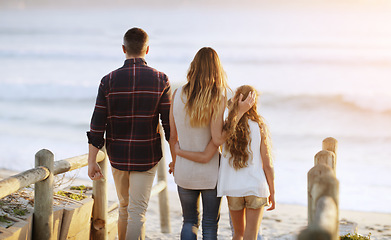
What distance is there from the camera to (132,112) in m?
3.40

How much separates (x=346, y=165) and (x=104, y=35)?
21399 mm

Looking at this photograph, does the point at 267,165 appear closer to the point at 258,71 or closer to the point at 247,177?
the point at 247,177

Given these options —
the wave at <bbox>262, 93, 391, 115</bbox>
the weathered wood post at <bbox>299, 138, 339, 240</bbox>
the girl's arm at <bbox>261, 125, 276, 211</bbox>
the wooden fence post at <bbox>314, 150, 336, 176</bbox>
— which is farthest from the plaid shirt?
the wave at <bbox>262, 93, 391, 115</bbox>

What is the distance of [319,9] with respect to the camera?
3103 centimetres

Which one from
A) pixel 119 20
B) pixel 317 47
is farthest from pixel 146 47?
pixel 119 20

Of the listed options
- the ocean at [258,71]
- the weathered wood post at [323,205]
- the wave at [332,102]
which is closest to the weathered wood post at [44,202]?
the weathered wood post at [323,205]

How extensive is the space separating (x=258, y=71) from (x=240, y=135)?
75.5ft

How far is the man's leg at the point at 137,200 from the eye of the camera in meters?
3.47

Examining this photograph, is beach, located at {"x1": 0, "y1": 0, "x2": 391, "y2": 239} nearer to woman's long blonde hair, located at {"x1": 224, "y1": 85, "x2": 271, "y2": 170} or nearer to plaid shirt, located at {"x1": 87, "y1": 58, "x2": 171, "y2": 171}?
plaid shirt, located at {"x1": 87, "y1": 58, "x2": 171, "y2": 171}

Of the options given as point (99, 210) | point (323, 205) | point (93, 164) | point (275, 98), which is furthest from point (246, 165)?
point (275, 98)

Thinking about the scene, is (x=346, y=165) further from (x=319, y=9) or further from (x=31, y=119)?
(x=319, y=9)

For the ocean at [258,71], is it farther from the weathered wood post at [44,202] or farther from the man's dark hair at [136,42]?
the weathered wood post at [44,202]

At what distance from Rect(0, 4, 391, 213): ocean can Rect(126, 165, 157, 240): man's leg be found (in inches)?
233

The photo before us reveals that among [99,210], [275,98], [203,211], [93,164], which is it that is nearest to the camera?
[203,211]
